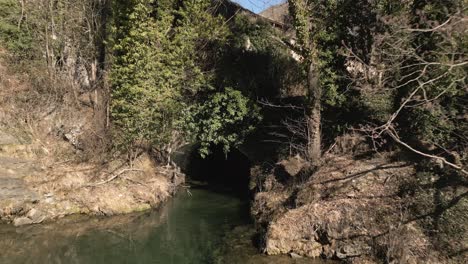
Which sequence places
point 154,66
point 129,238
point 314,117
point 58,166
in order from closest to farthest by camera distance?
point 129,238, point 314,117, point 58,166, point 154,66

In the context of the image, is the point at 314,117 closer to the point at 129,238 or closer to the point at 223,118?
the point at 223,118

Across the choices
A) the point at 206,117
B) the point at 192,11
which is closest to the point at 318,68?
the point at 206,117

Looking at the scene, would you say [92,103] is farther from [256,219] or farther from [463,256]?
[463,256]

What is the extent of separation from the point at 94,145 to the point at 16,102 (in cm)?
379

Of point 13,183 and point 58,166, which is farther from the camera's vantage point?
point 58,166

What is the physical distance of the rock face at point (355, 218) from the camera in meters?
9.76

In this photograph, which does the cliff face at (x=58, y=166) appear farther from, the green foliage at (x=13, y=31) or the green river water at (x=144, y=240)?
the green river water at (x=144, y=240)

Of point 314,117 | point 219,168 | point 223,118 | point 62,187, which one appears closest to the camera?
point 314,117

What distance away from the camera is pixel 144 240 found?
42.6 ft

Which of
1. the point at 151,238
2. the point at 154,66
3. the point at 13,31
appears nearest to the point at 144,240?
the point at 151,238

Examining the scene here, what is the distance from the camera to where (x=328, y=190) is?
39.7 ft

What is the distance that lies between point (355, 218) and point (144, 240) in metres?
6.83

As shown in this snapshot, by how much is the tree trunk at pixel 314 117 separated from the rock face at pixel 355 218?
1.38 meters

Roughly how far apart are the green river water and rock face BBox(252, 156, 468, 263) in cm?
75
